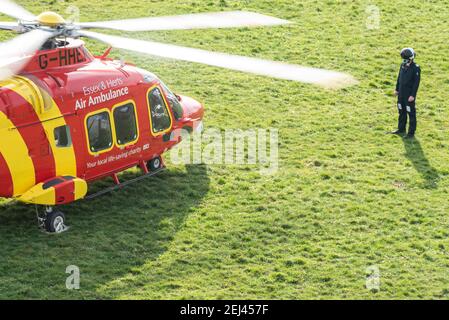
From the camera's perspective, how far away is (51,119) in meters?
18.7

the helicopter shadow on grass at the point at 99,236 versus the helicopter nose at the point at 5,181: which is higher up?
the helicopter nose at the point at 5,181

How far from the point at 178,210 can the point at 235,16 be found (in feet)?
18.0

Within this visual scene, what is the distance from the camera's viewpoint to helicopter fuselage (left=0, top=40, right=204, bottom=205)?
1816 cm

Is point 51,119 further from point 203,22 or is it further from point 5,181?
point 203,22

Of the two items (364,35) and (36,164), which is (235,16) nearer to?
(36,164)

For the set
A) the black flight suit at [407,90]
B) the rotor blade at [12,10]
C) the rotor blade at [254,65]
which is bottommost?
the black flight suit at [407,90]

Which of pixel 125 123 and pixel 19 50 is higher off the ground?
pixel 19 50

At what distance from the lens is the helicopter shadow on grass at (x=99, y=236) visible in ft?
57.7

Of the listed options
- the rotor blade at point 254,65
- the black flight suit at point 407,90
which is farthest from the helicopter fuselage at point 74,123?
the black flight suit at point 407,90

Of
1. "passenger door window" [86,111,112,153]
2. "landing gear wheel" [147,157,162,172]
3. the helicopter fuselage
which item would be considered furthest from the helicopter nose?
"landing gear wheel" [147,157,162,172]

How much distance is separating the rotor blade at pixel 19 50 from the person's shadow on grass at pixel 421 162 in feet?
29.4

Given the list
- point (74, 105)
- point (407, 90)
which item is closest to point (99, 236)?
point (74, 105)

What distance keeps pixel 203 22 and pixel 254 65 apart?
4.83 ft

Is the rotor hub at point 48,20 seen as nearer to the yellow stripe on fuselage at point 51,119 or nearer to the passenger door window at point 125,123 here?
the yellow stripe on fuselage at point 51,119
